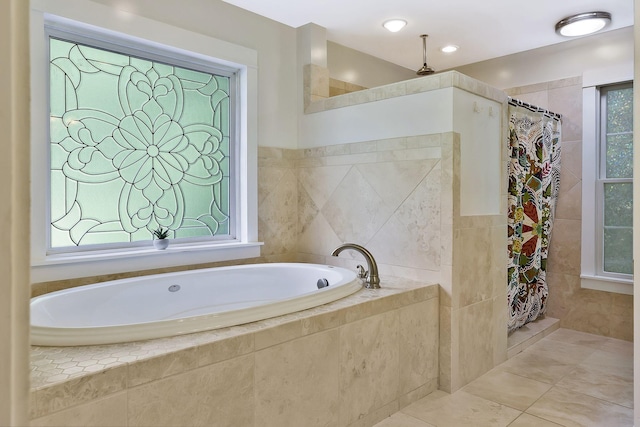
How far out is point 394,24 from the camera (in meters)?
3.12

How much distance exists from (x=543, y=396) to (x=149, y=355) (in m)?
2.08

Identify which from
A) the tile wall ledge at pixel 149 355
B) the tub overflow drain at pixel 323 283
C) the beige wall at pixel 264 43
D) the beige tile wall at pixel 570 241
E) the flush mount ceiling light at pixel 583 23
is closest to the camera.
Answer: the tile wall ledge at pixel 149 355

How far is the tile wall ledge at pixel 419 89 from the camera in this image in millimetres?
2439

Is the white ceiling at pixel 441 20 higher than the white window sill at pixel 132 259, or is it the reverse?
the white ceiling at pixel 441 20

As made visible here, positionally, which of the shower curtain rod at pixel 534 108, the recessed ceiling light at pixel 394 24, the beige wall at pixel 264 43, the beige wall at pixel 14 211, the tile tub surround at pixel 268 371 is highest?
the recessed ceiling light at pixel 394 24

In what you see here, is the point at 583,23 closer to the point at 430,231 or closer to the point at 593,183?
the point at 593,183

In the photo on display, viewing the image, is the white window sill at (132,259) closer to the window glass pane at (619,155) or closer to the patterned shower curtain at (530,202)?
the patterned shower curtain at (530,202)

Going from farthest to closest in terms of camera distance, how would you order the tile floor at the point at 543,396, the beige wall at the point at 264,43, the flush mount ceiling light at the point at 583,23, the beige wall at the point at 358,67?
the beige wall at the point at 358,67 < the flush mount ceiling light at the point at 583,23 < the beige wall at the point at 264,43 < the tile floor at the point at 543,396

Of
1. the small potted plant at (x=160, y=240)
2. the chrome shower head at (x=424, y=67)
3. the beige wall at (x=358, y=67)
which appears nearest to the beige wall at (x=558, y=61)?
the chrome shower head at (x=424, y=67)

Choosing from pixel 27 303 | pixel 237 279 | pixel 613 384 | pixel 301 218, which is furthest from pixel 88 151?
pixel 613 384

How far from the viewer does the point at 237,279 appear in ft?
8.90

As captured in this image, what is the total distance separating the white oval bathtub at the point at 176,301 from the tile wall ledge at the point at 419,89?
1.12 meters

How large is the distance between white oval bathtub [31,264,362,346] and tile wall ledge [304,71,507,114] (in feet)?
3.67

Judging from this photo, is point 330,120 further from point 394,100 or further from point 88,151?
point 88,151
